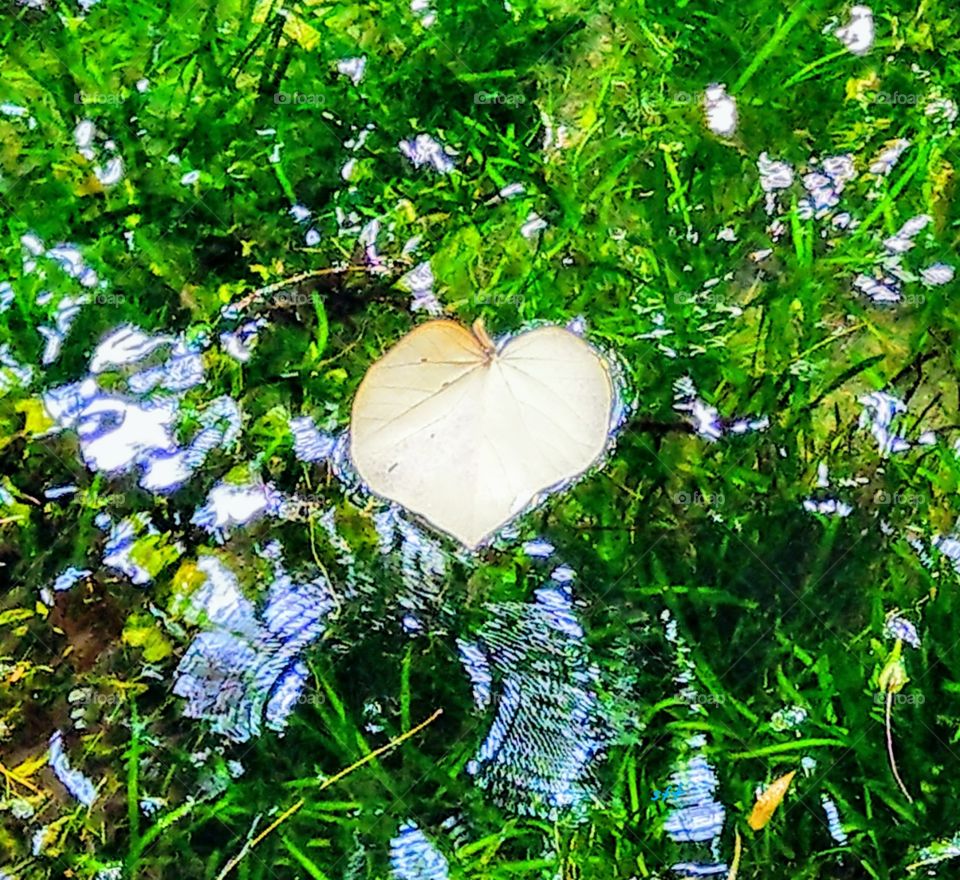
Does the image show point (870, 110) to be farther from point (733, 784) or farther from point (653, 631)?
point (733, 784)

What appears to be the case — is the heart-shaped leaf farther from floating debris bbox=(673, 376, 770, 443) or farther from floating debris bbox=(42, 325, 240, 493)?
floating debris bbox=(42, 325, 240, 493)

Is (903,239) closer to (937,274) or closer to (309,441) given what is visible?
(937,274)

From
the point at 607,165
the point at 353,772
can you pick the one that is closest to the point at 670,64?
the point at 607,165

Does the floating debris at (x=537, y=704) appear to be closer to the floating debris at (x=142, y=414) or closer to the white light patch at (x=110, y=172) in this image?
the floating debris at (x=142, y=414)

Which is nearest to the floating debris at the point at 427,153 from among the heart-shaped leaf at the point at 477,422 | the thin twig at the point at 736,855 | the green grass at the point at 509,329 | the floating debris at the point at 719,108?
the green grass at the point at 509,329

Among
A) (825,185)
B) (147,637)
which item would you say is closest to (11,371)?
(147,637)

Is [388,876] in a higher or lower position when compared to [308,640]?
lower

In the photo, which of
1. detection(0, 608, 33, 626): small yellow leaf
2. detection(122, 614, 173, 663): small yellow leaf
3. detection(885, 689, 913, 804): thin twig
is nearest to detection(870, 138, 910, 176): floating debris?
detection(885, 689, 913, 804): thin twig

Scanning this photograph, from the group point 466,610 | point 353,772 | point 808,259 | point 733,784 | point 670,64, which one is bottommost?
point 733,784
